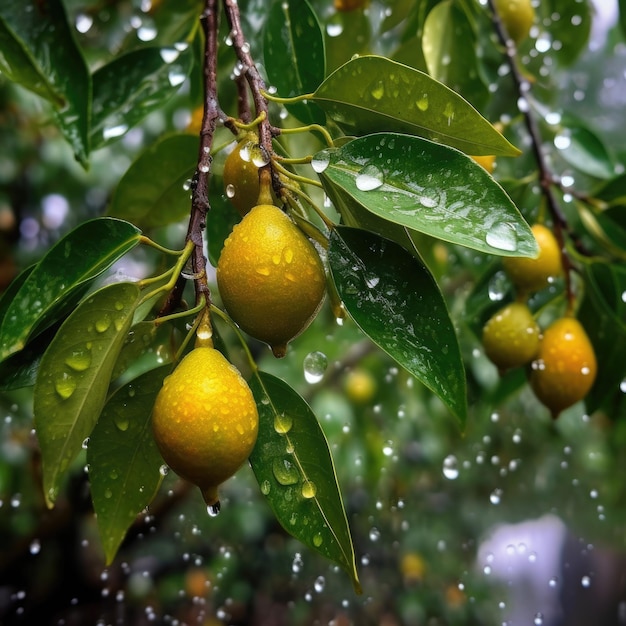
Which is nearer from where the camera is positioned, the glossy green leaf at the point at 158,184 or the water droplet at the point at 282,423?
the water droplet at the point at 282,423

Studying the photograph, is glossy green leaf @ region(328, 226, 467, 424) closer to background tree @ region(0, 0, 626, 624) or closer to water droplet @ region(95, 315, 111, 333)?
background tree @ region(0, 0, 626, 624)

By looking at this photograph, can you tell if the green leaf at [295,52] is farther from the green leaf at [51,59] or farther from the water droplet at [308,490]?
the water droplet at [308,490]

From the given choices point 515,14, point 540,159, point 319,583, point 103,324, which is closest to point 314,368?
point 103,324

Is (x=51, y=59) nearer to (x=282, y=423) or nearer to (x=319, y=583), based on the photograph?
(x=282, y=423)

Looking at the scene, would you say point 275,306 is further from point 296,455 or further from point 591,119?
point 591,119

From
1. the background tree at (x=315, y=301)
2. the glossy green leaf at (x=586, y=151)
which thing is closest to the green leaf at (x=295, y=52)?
the background tree at (x=315, y=301)

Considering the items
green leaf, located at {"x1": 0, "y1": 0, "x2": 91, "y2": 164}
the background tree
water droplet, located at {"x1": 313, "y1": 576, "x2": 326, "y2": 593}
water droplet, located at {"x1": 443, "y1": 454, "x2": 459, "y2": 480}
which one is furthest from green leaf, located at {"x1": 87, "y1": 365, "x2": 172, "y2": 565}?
water droplet, located at {"x1": 443, "y1": 454, "x2": 459, "y2": 480}
